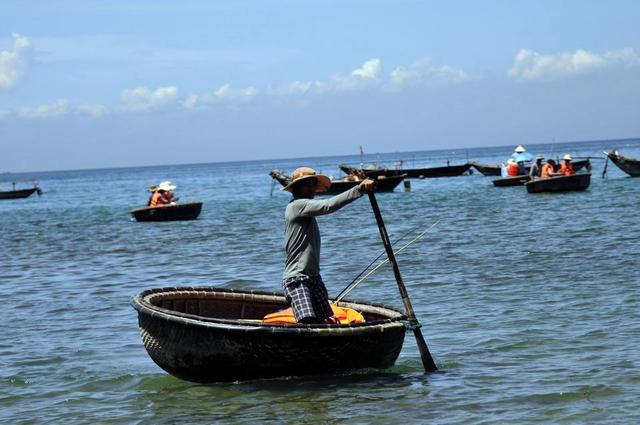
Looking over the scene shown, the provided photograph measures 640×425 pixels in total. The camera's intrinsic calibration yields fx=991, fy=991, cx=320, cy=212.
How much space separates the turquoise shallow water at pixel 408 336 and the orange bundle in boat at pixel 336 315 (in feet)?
→ 1.83

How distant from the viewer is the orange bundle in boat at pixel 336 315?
8.75 metres

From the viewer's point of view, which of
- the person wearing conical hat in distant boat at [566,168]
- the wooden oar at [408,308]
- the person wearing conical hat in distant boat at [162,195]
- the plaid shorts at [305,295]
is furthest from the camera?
the person wearing conical hat in distant boat at [566,168]

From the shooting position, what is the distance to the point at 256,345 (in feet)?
26.4

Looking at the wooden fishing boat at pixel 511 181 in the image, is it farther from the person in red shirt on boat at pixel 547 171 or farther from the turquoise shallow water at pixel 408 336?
the turquoise shallow water at pixel 408 336

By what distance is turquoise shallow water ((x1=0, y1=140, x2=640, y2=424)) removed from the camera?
7.75 meters

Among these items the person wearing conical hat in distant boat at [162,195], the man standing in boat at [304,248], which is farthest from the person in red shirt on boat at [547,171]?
the man standing in boat at [304,248]

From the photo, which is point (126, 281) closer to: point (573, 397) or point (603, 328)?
point (603, 328)

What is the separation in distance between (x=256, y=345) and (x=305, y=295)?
585 millimetres

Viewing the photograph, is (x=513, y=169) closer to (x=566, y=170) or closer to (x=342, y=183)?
(x=566, y=170)

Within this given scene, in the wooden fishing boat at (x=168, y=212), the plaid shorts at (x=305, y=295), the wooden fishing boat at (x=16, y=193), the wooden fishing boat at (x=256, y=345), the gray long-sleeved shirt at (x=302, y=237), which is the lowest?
the wooden fishing boat at (x=16, y=193)

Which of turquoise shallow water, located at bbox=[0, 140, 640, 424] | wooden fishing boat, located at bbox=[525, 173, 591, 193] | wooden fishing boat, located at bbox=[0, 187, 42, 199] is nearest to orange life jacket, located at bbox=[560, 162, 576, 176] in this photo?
wooden fishing boat, located at bbox=[525, 173, 591, 193]

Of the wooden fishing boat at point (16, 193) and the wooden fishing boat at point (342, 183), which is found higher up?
the wooden fishing boat at point (342, 183)

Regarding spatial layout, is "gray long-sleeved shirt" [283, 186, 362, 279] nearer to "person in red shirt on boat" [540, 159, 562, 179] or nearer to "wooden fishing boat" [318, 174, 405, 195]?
"person in red shirt on boat" [540, 159, 562, 179]

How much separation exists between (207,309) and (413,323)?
2307 mm
